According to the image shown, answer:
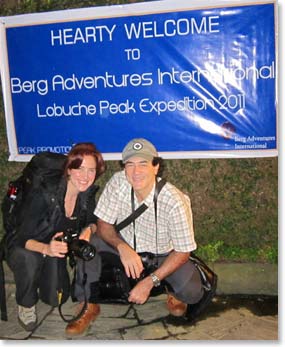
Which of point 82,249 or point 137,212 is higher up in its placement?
point 137,212

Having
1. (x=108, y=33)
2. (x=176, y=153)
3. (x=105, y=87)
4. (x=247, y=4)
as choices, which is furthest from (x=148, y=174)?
(x=247, y=4)

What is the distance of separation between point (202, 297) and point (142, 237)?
2.16 feet

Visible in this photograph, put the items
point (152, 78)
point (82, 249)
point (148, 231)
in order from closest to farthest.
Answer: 1. point (82, 249)
2. point (148, 231)
3. point (152, 78)

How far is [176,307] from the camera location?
3.12 m

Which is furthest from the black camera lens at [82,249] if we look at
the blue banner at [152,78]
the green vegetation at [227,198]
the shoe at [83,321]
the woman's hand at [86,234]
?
the green vegetation at [227,198]

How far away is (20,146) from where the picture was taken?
159 inches

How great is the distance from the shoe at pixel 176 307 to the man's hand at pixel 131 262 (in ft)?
1.61

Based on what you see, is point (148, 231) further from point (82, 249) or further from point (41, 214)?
point (41, 214)

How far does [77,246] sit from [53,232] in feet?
0.90

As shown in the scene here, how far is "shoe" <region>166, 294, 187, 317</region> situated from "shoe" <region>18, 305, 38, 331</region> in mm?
1079

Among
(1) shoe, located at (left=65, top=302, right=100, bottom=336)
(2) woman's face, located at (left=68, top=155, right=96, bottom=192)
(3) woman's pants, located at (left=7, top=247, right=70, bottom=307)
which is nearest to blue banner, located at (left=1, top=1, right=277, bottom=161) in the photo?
(2) woman's face, located at (left=68, top=155, right=96, bottom=192)

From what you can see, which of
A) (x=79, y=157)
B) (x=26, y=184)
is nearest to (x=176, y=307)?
(x=79, y=157)

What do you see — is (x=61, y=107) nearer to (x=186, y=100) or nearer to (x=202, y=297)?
(x=186, y=100)

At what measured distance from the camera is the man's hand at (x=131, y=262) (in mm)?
2850
